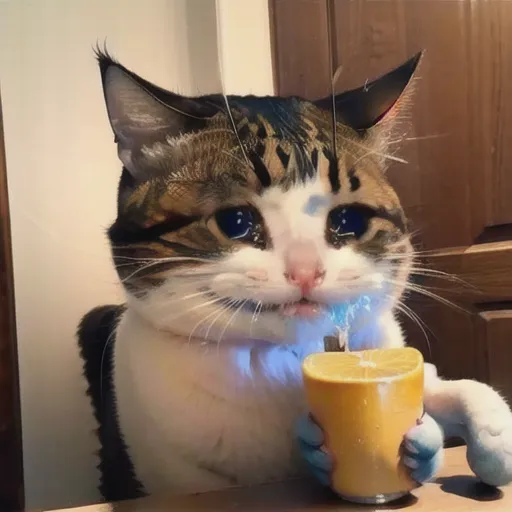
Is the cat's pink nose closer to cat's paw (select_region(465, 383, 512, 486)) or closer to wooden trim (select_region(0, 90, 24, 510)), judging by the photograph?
cat's paw (select_region(465, 383, 512, 486))

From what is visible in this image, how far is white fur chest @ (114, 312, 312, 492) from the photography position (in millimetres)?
652

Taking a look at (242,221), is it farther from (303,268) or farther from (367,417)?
(367,417)

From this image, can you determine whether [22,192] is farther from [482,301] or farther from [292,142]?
[482,301]

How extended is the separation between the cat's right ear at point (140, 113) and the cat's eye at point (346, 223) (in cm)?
16

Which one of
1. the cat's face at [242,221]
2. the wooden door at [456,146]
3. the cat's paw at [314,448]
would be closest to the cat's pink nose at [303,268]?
the cat's face at [242,221]

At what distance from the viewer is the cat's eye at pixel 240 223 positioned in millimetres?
626

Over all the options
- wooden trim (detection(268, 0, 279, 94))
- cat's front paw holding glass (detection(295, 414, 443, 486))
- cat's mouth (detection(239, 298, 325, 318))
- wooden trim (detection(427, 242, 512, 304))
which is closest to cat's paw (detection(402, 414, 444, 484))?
cat's front paw holding glass (detection(295, 414, 443, 486))

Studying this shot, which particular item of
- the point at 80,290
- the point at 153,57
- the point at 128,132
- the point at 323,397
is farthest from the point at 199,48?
the point at 323,397

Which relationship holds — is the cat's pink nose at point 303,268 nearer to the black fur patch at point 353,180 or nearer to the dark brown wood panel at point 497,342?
the black fur patch at point 353,180

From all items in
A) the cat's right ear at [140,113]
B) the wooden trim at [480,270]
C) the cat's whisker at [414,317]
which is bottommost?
the cat's whisker at [414,317]

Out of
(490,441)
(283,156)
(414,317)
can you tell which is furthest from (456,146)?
(490,441)

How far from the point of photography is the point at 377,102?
72 cm

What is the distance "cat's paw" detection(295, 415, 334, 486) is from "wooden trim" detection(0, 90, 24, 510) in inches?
13.8

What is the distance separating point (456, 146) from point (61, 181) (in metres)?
0.56
